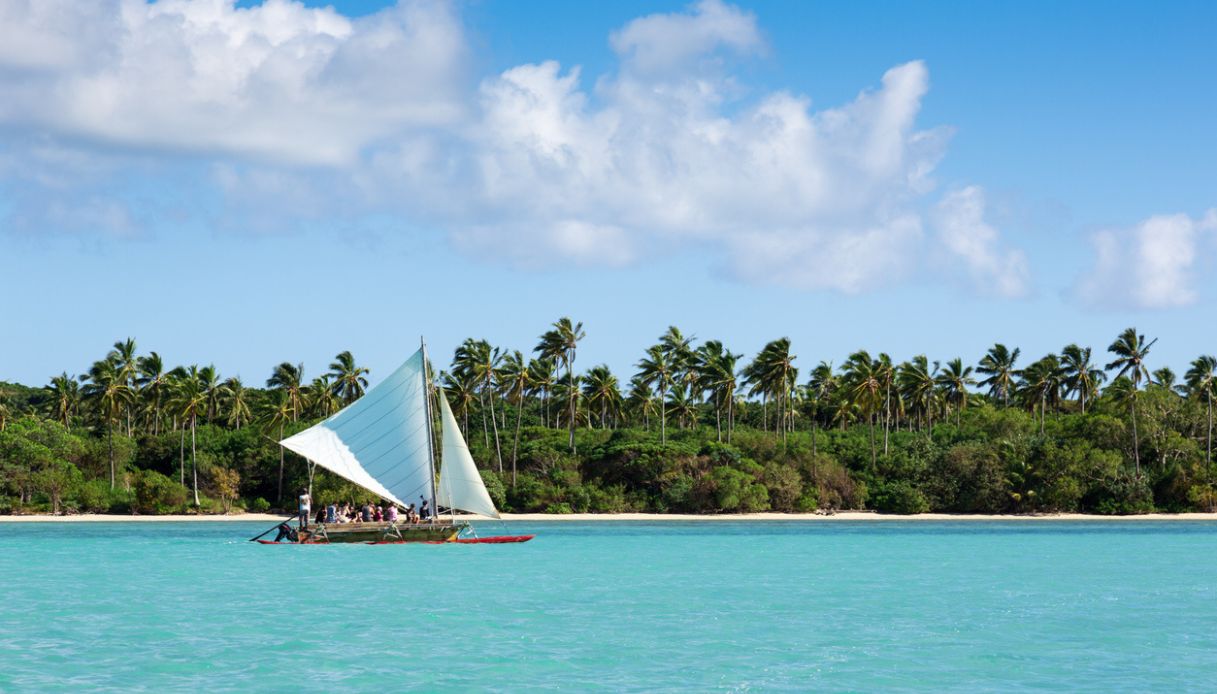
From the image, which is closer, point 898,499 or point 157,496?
point 157,496

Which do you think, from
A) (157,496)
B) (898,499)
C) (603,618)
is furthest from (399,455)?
(898,499)

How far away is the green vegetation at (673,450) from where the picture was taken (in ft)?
280

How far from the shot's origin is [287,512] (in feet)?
277

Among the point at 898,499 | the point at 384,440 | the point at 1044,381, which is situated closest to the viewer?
the point at 384,440

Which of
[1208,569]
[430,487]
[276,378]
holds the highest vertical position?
[276,378]

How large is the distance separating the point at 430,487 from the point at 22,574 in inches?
613

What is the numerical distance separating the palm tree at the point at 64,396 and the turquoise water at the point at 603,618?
5506 centimetres

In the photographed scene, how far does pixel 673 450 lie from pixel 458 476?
39.2 meters

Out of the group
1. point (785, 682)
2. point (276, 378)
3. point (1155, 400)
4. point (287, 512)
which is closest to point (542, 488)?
point (287, 512)

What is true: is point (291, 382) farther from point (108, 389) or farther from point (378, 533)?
point (378, 533)

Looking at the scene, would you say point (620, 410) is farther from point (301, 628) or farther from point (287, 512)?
point (301, 628)

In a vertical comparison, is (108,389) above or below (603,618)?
above

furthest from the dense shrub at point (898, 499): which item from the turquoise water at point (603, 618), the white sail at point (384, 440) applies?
the white sail at point (384, 440)

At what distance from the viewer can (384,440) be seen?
4916 cm
